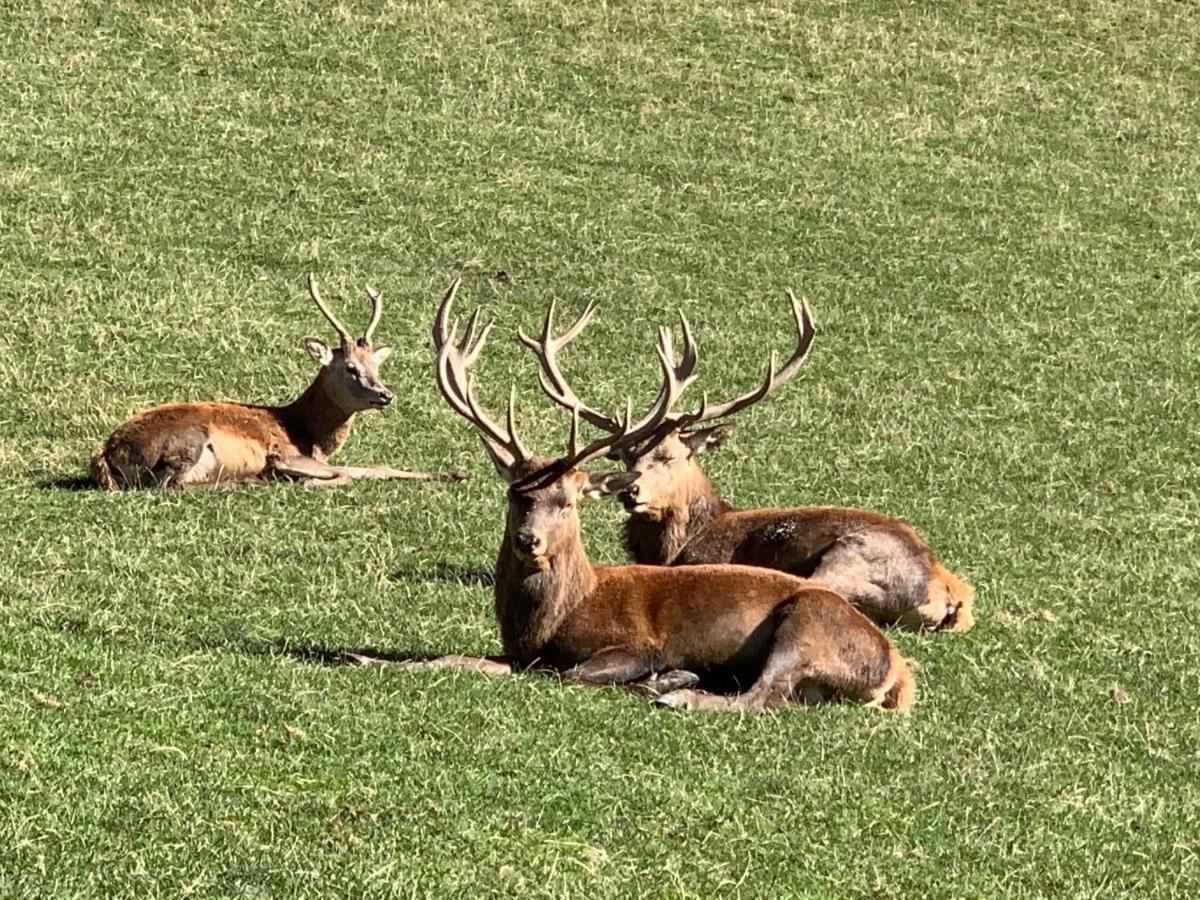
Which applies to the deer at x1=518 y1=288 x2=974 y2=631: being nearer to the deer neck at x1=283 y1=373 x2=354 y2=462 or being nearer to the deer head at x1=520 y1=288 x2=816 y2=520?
the deer head at x1=520 y1=288 x2=816 y2=520

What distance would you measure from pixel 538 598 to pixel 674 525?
2.56 m

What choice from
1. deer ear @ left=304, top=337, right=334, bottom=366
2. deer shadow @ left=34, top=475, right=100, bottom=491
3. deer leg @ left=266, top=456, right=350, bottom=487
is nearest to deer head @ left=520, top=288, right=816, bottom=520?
deer leg @ left=266, top=456, right=350, bottom=487

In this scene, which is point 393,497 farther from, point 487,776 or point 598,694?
point 487,776

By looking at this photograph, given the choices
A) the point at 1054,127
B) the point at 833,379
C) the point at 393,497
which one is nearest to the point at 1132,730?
the point at 393,497

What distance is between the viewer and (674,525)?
11.7 metres

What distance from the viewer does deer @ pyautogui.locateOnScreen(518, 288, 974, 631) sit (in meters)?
10.8

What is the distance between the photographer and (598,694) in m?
8.79

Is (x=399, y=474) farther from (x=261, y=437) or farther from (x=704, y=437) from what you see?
(x=704, y=437)

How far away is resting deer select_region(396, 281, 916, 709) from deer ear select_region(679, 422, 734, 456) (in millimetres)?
2126

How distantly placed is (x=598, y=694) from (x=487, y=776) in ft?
4.78

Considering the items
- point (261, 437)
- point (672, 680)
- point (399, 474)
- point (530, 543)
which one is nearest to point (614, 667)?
point (672, 680)

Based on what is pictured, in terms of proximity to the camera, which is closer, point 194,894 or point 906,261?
point 194,894

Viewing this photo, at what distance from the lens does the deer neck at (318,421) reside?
14.3 m

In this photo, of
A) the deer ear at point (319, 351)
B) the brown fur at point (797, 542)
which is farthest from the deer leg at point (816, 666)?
the deer ear at point (319, 351)
